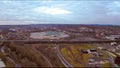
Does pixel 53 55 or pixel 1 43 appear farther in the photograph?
pixel 1 43

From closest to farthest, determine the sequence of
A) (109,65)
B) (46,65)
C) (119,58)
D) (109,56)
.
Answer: (46,65) → (109,65) → (119,58) → (109,56)

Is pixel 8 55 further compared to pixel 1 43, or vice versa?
pixel 1 43

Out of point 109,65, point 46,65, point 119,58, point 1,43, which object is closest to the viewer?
point 46,65

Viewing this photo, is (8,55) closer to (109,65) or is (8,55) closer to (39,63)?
(39,63)

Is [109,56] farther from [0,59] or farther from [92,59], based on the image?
[0,59]

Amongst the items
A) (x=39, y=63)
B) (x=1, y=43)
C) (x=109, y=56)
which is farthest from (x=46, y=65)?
(x=1, y=43)

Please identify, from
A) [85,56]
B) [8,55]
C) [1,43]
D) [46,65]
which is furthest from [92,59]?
[1,43]

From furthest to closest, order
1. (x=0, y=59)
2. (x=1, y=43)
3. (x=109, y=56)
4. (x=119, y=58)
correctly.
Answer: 1. (x=1, y=43)
2. (x=109, y=56)
3. (x=0, y=59)
4. (x=119, y=58)

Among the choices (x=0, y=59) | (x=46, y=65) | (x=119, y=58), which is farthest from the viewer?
(x=0, y=59)
